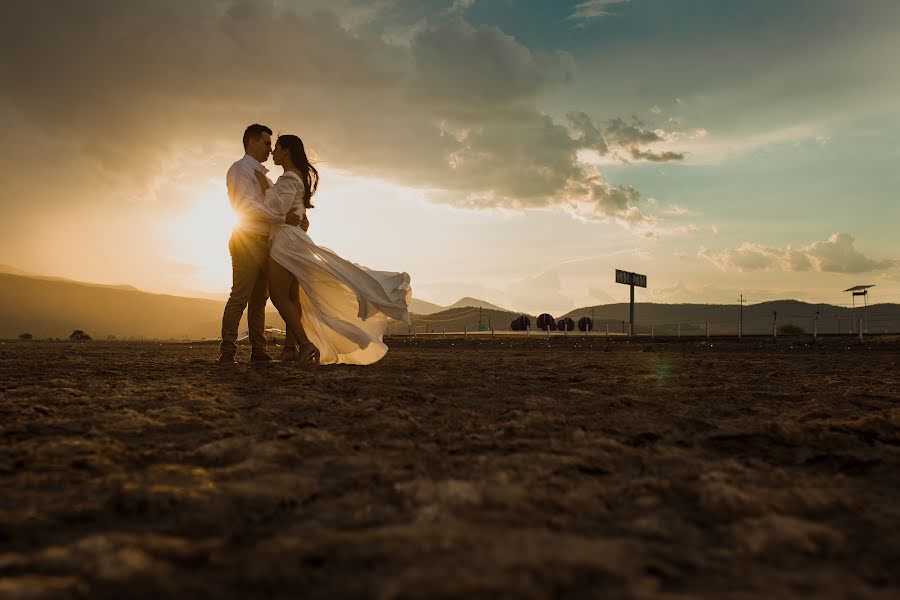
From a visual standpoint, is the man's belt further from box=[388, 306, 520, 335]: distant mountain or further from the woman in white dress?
box=[388, 306, 520, 335]: distant mountain

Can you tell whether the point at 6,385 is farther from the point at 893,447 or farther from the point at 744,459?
the point at 893,447

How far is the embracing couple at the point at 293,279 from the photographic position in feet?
19.1

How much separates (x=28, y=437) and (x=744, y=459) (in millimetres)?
2490

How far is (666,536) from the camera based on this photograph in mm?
1223

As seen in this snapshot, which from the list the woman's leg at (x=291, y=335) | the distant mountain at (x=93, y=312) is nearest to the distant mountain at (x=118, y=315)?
the distant mountain at (x=93, y=312)

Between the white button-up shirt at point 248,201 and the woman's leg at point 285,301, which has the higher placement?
the white button-up shirt at point 248,201

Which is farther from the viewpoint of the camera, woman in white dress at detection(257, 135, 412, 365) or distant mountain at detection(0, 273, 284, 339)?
distant mountain at detection(0, 273, 284, 339)

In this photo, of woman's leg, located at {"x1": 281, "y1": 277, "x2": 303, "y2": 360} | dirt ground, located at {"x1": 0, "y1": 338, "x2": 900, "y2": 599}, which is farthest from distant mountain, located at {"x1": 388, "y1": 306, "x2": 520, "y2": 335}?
dirt ground, located at {"x1": 0, "y1": 338, "x2": 900, "y2": 599}

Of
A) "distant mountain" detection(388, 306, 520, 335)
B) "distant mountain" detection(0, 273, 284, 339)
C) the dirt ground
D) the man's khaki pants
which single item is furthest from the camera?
"distant mountain" detection(388, 306, 520, 335)

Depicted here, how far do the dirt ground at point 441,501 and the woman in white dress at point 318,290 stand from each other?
2882mm

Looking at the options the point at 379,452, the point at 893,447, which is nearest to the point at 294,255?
the point at 379,452

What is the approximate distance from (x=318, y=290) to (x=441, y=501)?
4.83m

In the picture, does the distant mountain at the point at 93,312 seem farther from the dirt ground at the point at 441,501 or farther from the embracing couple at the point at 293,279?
the dirt ground at the point at 441,501

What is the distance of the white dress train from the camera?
5.88 m
